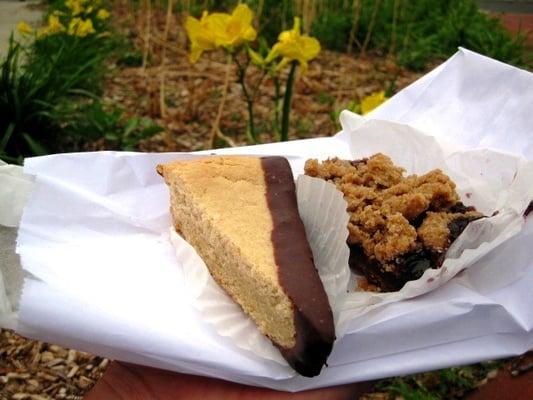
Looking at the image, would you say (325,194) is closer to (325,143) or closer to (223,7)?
(325,143)

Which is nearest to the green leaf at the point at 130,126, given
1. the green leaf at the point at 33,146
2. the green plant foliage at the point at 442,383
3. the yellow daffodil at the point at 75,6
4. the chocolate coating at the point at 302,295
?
the green leaf at the point at 33,146

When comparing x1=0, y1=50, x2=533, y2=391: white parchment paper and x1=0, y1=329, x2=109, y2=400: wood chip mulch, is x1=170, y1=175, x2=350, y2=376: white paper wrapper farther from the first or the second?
x1=0, y1=329, x2=109, y2=400: wood chip mulch

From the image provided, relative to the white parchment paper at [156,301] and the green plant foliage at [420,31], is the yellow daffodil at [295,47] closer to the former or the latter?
the white parchment paper at [156,301]

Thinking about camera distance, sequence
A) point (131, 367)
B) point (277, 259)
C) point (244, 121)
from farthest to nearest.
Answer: point (244, 121), point (131, 367), point (277, 259)

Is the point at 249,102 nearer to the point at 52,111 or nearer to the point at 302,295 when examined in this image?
the point at 52,111

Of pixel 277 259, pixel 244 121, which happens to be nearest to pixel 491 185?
pixel 277 259

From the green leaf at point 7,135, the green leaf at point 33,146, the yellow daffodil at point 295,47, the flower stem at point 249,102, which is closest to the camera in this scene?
the yellow daffodil at point 295,47
